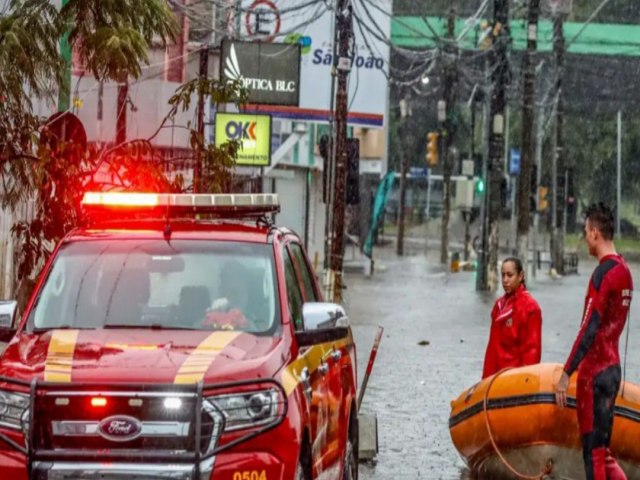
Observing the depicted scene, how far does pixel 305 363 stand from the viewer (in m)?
8.12

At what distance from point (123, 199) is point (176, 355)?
1734mm

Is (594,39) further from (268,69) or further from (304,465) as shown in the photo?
(304,465)

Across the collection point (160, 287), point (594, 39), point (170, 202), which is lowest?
point (160, 287)

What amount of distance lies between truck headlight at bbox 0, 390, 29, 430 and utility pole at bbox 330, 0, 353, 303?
48.1 feet

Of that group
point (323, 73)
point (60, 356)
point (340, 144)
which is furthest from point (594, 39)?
point (60, 356)

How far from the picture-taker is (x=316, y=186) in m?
50.8

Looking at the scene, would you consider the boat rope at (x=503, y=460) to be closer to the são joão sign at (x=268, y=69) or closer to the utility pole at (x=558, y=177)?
the são joão sign at (x=268, y=69)

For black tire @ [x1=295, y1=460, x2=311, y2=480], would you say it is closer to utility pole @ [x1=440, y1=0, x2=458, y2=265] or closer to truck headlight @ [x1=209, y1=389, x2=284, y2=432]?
truck headlight @ [x1=209, y1=389, x2=284, y2=432]

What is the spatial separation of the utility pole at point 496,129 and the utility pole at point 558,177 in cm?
1041

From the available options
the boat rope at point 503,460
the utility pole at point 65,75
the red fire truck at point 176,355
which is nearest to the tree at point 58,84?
the utility pole at point 65,75

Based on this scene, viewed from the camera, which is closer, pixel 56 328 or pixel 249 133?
pixel 56 328

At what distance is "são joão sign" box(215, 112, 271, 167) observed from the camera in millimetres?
26547

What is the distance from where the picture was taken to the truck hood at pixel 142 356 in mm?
7258

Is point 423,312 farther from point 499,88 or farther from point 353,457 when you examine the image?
point 353,457
